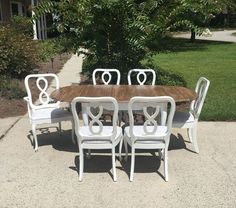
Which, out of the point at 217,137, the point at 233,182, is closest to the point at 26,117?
the point at 217,137

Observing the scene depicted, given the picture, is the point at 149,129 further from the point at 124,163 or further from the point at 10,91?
the point at 10,91

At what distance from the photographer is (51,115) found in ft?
21.4

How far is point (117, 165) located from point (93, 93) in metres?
1.08

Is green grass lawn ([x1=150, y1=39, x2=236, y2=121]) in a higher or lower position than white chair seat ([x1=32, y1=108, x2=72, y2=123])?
lower

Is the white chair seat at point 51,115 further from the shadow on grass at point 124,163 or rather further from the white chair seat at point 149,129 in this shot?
the white chair seat at point 149,129

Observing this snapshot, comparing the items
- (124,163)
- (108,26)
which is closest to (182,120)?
(124,163)

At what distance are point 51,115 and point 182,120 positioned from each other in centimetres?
192

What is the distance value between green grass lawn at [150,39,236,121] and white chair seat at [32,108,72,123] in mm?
2890

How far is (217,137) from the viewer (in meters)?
7.10

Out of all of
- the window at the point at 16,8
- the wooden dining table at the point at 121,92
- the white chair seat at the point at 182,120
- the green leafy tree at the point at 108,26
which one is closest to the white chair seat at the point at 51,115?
the wooden dining table at the point at 121,92

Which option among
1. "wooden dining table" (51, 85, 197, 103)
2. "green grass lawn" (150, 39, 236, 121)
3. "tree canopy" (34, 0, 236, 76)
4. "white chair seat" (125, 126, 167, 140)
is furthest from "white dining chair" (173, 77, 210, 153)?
"tree canopy" (34, 0, 236, 76)

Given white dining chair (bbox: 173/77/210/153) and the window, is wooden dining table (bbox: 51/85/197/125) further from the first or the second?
the window

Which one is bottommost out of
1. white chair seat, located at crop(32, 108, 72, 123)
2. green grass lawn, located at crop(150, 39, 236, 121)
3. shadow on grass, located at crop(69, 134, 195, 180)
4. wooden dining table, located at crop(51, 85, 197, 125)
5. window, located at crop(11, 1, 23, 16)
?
green grass lawn, located at crop(150, 39, 236, 121)

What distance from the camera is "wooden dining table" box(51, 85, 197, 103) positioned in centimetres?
582
